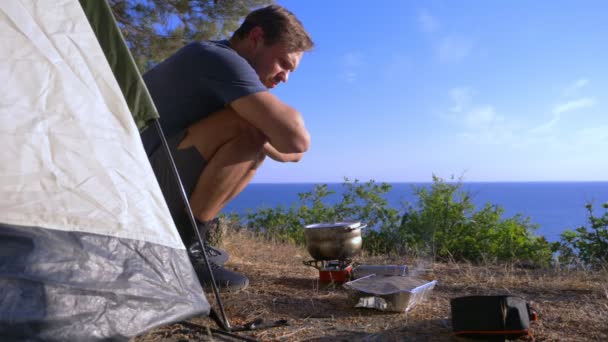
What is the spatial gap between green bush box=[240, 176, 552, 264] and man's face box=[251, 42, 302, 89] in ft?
7.46

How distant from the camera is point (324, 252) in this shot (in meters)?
2.47

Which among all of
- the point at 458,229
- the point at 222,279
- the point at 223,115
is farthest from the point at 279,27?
the point at 458,229

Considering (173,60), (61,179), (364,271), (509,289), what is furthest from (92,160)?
(509,289)

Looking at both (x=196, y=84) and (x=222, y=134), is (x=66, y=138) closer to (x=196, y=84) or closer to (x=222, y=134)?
(x=196, y=84)

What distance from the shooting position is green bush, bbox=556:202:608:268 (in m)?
3.88

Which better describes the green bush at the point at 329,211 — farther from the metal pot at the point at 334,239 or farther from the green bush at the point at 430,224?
the metal pot at the point at 334,239

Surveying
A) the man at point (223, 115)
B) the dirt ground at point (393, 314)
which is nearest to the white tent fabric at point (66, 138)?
the dirt ground at point (393, 314)

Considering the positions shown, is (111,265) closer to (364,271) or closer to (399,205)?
(364,271)

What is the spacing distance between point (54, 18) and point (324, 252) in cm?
156

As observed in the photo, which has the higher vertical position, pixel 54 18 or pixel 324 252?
pixel 54 18

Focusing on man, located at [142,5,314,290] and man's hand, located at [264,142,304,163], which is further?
man's hand, located at [264,142,304,163]

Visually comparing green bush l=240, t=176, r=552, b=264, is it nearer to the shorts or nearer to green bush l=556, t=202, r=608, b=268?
green bush l=556, t=202, r=608, b=268

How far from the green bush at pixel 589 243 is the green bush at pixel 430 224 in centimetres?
21

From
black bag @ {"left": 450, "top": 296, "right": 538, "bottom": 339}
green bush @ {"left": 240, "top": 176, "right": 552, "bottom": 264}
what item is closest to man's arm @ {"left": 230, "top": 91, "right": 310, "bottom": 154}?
black bag @ {"left": 450, "top": 296, "right": 538, "bottom": 339}
